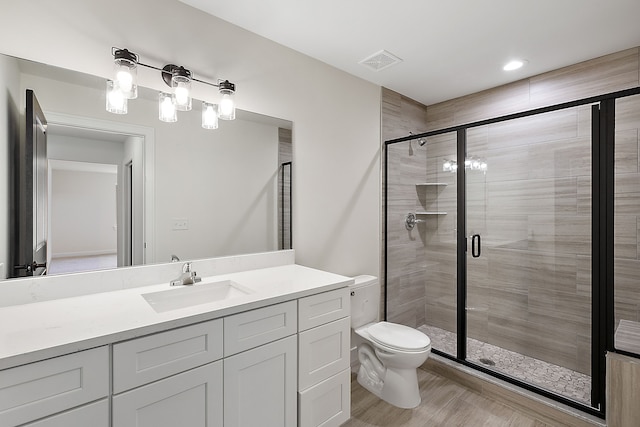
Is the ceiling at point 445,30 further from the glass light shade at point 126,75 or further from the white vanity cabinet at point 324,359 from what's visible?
the white vanity cabinet at point 324,359

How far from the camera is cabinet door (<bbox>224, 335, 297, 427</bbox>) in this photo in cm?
129

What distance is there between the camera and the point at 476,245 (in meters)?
2.62

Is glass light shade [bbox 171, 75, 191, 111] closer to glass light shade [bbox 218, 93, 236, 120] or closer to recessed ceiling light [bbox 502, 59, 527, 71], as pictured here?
glass light shade [bbox 218, 93, 236, 120]

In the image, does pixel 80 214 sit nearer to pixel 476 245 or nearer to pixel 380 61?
pixel 380 61

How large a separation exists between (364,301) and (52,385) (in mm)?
1888

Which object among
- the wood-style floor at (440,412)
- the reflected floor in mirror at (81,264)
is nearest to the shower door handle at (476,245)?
the wood-style floor at (440,412)

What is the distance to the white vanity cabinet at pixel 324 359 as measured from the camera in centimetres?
154

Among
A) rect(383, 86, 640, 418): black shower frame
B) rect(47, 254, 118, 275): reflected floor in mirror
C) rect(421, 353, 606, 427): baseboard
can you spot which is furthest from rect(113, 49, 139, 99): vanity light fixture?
rect(421, 353, 606, 427): baseboard

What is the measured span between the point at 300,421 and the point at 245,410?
0.35 m

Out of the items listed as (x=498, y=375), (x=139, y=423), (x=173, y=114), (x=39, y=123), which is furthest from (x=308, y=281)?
(x=498, y=375)

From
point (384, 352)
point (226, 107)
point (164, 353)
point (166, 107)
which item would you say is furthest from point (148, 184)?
point (384, 352)

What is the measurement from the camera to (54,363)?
0.92 m

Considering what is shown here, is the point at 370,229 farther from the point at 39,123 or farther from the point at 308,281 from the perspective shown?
the point at 39,123

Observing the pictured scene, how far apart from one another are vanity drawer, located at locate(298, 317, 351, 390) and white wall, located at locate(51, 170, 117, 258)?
3.54 ft
